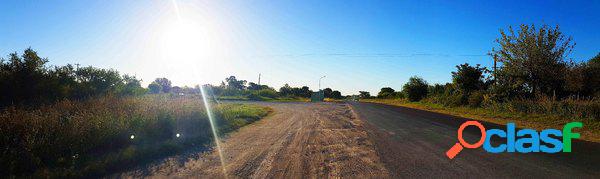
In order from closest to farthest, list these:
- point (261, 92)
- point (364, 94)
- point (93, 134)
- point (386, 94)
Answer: point (93, 134), point (261, 92), point (386, 94), point (364, 94)

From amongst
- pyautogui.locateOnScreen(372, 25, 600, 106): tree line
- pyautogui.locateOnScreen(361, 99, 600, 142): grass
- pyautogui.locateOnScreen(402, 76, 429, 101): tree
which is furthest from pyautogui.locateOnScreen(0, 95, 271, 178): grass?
pyautogui.locateOnScreen(402, 76, 429, 101): tree

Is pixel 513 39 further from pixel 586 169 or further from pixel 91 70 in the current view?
pixel 91 70

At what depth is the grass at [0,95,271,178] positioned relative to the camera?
613cm

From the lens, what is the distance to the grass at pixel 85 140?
613cm

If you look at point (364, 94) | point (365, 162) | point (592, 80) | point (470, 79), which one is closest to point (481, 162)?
point (365, 162)

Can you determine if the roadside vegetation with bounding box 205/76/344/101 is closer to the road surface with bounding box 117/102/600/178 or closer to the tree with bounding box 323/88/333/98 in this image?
the tree with bounding box 323/88/333/98

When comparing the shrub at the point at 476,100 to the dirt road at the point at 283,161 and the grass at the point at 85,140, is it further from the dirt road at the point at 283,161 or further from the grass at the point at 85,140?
the grass at the point at 85,140

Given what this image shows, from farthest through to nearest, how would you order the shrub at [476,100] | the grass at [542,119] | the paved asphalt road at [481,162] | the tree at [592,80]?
the shrub at [476,100] → the tree at [592,80] → the grass at [542,119] → the paved asphalt road at [481,162]

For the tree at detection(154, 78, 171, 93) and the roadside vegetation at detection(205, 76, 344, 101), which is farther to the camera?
the roadside vegetation at detection(205, 76, 344, 101)

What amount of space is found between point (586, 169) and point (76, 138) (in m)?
9.92

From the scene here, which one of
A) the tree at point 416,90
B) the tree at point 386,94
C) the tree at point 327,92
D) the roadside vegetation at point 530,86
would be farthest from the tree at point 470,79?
the tree at point 327,92

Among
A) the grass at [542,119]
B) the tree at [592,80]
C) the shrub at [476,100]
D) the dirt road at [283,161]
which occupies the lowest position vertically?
the dirt road at [283,161]

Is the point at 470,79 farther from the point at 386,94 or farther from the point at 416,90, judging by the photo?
the point at 386,94

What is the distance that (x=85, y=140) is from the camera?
7.80 metres
